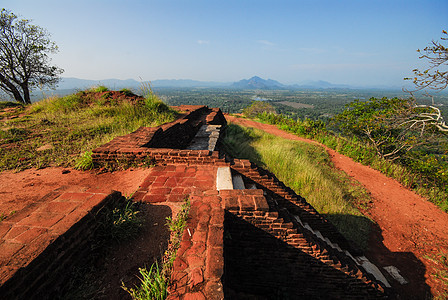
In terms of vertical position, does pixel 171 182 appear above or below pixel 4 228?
below

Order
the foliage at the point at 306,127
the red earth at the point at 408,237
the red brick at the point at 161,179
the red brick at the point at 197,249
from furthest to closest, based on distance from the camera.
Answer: the foliage at the point at 306,127
the red earth at the point at 408,237
the red brick at the point at 161,179
the red brick at the point at 197,249

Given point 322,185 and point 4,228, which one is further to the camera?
point 322,185

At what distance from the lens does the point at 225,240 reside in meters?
2.36

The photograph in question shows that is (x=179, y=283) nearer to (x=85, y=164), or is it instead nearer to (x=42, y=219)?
(x=42, y=219)

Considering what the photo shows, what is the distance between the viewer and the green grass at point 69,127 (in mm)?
4402

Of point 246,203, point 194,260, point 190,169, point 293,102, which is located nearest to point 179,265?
point 194,260

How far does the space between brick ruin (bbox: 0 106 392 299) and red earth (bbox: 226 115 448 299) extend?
705 millimetres

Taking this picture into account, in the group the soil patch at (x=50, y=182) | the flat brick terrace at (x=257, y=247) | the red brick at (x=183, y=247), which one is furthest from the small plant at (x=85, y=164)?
the red brick at (x=183, y=247)

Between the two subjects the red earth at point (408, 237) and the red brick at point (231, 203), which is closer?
the red brick at point (231, 203)

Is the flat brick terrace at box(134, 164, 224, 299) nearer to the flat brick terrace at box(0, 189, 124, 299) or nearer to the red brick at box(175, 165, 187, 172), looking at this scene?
the red brick at box(175, 165, 187, 172)

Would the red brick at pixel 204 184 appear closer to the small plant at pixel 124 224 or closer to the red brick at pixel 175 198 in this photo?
the red brick at pixel 175 198

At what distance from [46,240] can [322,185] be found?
6.67 metres

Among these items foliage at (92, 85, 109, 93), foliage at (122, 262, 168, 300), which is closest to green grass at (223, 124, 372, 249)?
foliage at (122, 262, 168, 300)

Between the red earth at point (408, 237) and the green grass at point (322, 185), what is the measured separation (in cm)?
39
